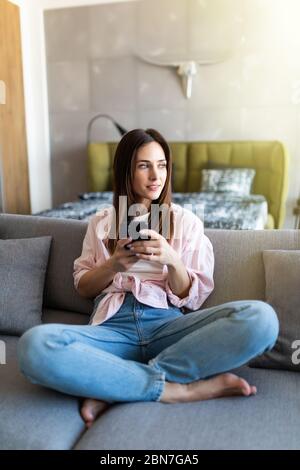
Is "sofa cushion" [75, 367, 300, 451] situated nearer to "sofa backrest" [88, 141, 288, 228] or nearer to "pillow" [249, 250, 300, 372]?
"pillow" [249, 250, 300, 372]

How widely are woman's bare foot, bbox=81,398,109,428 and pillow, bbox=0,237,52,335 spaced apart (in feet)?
1.67

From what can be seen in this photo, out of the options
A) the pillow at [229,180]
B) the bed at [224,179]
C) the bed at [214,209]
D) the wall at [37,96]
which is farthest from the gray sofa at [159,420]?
the wall at [37,96]

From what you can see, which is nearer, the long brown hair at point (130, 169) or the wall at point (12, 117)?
the long brown hair at point (130, 169)

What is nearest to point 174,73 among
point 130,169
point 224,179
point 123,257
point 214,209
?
point 224,179

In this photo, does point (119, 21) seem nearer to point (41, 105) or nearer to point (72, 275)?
point (41, 105)

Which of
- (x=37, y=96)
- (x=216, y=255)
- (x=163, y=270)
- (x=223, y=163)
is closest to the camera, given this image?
(x=163, y=270)

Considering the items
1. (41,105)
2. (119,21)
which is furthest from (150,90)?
(41,105)

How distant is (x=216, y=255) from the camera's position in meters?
1.55

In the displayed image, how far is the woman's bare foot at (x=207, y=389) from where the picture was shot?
3.72ft

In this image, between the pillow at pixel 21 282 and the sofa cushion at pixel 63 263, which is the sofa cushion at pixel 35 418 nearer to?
the pillow at pixel 21 282

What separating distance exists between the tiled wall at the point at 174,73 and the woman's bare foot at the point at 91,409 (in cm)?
312

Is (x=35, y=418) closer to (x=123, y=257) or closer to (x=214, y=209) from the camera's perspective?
(x=123, y=257)

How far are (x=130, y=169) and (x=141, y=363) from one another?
0.64 metres

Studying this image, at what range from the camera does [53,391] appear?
1.17m
